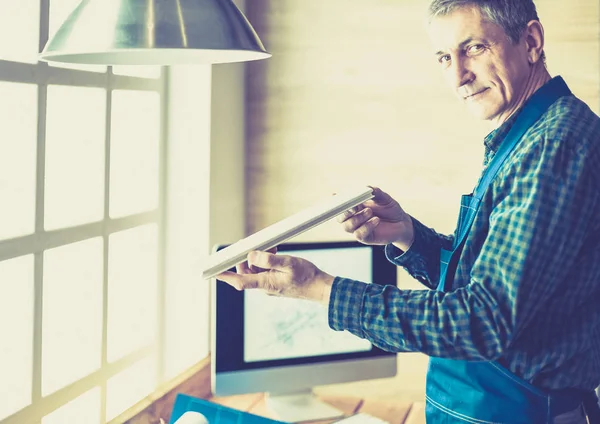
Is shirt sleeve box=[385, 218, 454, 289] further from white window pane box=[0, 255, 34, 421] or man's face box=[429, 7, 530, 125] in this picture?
white window pane box=[0, 255, 34, 421]

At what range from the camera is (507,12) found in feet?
4.24

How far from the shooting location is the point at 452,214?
2424 millimetres

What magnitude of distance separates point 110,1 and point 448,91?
1510 mm

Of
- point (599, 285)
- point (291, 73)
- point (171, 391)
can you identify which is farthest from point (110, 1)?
point (291, 73)

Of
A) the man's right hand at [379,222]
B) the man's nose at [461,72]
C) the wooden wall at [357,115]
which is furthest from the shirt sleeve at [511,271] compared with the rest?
the wooden wall at [357,115]

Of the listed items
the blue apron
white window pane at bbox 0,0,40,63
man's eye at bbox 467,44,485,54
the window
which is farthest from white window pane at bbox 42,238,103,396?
man's eye at bbox 467,44,485,54

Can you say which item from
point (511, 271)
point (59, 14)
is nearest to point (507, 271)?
point (511, 271)

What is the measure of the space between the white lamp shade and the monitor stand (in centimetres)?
112

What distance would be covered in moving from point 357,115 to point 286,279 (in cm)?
135

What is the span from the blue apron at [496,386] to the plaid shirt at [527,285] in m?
0.04

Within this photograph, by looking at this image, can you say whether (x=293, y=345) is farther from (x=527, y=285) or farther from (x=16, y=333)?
(x=527, y=285)

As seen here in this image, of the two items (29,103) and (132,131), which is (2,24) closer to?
(29,103)

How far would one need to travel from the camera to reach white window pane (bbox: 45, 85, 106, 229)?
5.83 feet

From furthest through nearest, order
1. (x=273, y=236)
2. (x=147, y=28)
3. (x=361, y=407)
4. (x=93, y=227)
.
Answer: (x=361, y=407), (x=93, y=227), (x=273, y=236), (x=147, y=28)
